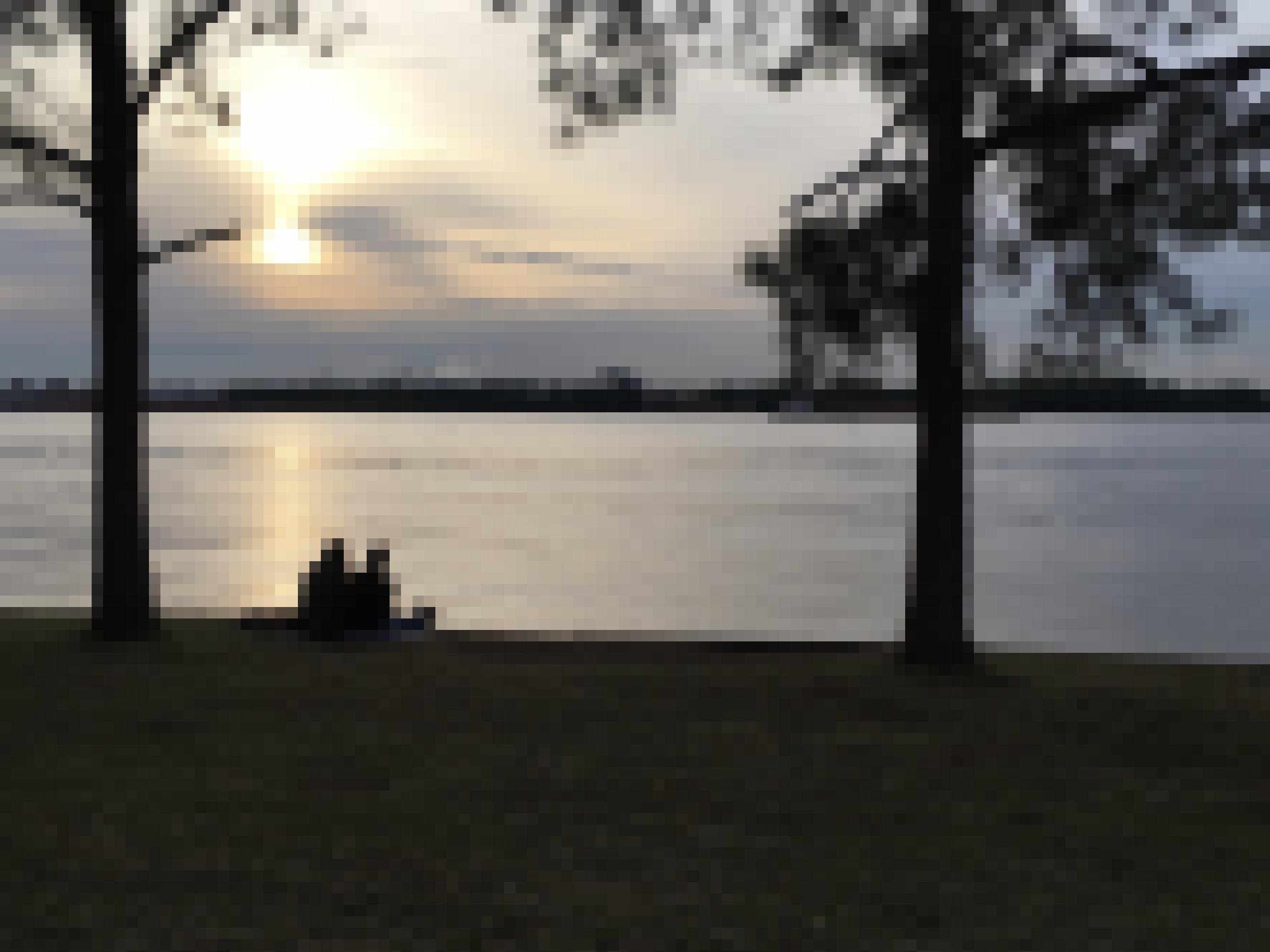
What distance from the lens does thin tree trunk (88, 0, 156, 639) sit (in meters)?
12.5

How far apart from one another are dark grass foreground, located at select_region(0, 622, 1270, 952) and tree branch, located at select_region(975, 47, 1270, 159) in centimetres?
450

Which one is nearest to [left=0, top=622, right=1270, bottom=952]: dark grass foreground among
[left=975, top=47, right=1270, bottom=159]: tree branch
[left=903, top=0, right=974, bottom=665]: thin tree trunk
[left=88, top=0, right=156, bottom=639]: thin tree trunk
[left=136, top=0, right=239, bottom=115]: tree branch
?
[left=903, top=0, right=974, bottom=665]: thin tree trunk

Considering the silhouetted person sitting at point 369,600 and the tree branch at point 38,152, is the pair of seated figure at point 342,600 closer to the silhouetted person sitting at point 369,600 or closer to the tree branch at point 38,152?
the silhouetted person sitting at point 369,600

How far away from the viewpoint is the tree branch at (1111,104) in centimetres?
1048

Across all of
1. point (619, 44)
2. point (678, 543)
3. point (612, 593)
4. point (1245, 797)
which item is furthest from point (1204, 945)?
point (678, 543)

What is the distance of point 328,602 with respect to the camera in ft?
43.3

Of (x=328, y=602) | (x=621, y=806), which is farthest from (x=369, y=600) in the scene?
(x=621, y=806)

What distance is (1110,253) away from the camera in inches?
437

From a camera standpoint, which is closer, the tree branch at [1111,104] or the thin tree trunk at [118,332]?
the tree branch at [1111,104]

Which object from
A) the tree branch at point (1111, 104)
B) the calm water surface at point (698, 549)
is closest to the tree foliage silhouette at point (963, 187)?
the tree branch at point (1111, 104)

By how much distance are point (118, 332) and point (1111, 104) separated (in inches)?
352

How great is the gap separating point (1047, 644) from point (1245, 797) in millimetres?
17768

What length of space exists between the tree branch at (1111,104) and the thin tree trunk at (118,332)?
770 centimetres

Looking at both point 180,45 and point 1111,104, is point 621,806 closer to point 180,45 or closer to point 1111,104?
point 1111,104
